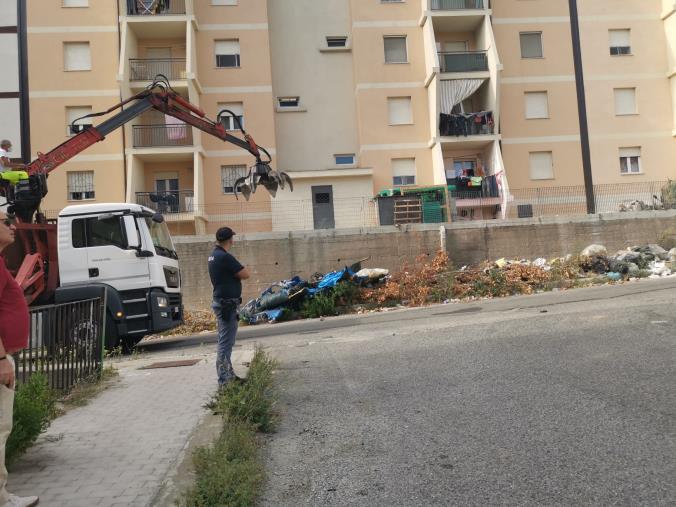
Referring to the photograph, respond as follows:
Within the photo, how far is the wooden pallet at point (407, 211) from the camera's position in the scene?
21969 millimetres

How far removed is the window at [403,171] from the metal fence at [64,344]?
66.3 feet

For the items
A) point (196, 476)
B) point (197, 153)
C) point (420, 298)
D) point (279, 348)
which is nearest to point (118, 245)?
point (279, 348)

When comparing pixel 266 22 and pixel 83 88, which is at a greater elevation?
pixel 266 22

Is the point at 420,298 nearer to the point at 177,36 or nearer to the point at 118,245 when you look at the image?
the point at 118,245

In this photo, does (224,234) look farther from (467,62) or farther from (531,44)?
(531,44)

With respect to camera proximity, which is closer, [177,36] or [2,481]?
[2,481]

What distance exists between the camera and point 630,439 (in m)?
4.25

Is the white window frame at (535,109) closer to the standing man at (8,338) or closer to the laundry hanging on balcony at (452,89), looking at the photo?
the laundry hanging on balcony at (452,89)

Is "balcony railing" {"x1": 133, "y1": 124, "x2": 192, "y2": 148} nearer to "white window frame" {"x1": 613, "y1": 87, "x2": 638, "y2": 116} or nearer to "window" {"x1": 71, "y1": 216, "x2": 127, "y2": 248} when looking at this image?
"window" {"x1": 71, "y1": 216, "x2": 127, "y2": 248}

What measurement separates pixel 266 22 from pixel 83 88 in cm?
855

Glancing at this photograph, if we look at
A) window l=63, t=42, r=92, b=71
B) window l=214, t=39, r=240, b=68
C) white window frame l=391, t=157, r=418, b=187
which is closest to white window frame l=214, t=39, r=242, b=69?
window l=214, t=39, r=240, b=68

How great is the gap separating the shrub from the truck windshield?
660 cm

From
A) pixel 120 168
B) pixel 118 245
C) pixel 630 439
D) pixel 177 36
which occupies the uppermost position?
pixel 177 36

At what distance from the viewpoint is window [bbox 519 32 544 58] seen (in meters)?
28.0
